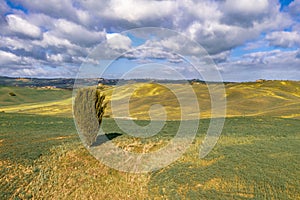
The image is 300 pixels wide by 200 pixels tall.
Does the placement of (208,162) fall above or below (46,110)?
above

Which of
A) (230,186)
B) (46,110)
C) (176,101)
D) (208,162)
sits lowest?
(46,110)

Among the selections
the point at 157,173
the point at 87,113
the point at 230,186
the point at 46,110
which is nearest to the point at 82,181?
the point at 157,173

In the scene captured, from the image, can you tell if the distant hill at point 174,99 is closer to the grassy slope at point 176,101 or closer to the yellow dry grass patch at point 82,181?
the grassy slope at point 176,101

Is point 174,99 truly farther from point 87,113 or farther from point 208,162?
point 208,162

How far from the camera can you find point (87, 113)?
25.8 metres

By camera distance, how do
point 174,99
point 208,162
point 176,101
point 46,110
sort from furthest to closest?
point 174,99 < point 46,110 < point 176,101 < point 208,162

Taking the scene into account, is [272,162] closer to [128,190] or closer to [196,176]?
[196,176]

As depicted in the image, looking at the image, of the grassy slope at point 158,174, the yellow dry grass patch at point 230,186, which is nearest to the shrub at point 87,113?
the grassy slope at point 158,174

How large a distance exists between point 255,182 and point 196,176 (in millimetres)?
4380

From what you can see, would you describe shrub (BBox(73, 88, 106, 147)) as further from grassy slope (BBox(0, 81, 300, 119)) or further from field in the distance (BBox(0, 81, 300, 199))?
grassy slope (BBox(0, 81, 300, 119))

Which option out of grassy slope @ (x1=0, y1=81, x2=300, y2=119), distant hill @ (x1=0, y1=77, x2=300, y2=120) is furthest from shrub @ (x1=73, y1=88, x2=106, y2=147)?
grassy slope @ (x1=0, y1=81, x2=300, y2=119)

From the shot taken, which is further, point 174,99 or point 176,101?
point 174,99

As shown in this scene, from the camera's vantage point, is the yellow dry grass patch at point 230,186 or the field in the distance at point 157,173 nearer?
the yellow dry grass patch at point 230,186

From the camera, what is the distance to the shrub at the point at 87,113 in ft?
84.0
